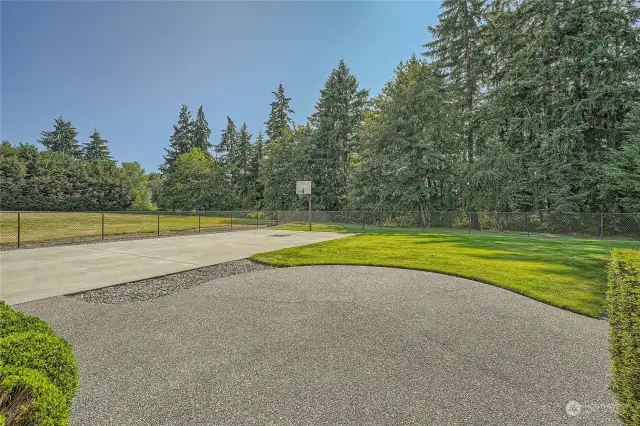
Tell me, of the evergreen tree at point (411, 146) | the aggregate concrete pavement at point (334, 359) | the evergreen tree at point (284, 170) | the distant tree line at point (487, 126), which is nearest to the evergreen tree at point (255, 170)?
the evergreen tree at point (284, 170)

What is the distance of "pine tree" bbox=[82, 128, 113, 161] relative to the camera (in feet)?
163

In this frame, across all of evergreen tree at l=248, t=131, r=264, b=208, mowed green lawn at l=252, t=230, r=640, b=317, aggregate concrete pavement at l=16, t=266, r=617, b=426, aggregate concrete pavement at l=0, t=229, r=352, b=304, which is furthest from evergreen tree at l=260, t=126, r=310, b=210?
aggregate concrete pavement at l=16, t=266, r=617, b=426

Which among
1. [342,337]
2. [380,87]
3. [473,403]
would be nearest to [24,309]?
[342,337]

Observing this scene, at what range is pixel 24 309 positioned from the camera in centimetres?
397

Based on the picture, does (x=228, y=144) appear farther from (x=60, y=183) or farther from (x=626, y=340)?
(x=626, y=340)

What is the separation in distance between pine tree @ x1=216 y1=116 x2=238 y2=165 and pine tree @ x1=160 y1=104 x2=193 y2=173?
4.77m

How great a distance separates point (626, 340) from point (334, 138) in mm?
28235

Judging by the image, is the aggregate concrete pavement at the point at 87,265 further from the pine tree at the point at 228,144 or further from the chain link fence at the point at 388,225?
the pine tree at the point at 228,144

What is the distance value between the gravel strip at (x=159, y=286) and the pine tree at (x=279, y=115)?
3453 cm

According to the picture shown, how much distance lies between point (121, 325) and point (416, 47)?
26337 mm

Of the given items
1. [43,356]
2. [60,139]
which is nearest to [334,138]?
[43,356]

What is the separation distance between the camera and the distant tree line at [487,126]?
1464 centimetres

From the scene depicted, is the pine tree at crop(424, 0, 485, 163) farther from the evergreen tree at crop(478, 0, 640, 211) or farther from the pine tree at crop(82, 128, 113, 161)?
the pine tree at crop(82, 128, 113, 161)

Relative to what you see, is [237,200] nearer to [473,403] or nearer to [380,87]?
[380,87]
